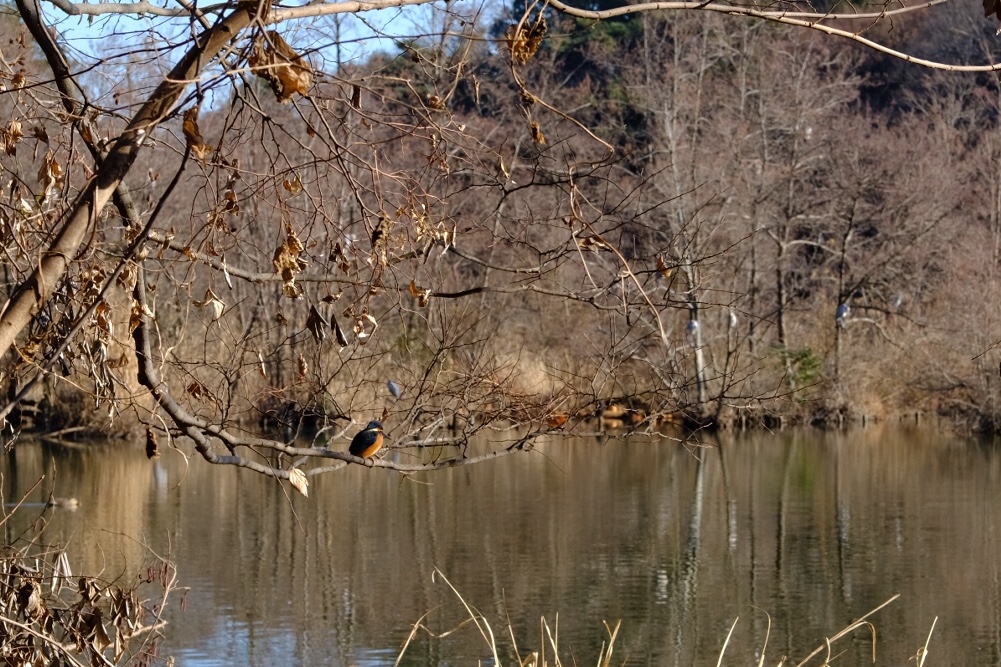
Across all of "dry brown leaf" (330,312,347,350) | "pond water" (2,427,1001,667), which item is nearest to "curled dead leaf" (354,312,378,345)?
"dry brown leaf" (330,312,347,350)

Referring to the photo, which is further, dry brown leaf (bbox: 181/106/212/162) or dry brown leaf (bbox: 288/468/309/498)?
dry brown leaf (bbox: 288/468/309/498)

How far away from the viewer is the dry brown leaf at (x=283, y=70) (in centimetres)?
232

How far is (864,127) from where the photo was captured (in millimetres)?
26078

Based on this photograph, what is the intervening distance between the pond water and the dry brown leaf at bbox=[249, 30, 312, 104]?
19.0 ft

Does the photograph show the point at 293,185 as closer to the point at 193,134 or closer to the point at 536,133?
the point at 536,133

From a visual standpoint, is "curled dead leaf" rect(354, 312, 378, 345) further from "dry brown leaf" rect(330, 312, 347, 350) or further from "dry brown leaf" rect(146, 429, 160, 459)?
"dry brown leaf" rect(146, 429, 160, 459)

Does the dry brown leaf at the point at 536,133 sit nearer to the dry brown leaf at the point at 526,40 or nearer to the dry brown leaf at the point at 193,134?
the dry brown leaf at the point at 526,40

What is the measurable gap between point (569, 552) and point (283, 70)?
10.3m

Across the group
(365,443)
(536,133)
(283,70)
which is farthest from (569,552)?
(283,70)

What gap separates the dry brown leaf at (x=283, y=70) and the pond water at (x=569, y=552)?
5779 millimetres

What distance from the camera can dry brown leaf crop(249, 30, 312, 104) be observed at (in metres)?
2.32

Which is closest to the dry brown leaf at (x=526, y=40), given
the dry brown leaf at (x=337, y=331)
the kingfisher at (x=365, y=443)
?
the dry brown leaf at (x=337, y=331)

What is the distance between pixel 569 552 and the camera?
12.4 metres

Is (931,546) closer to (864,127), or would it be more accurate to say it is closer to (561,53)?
(864,127)
